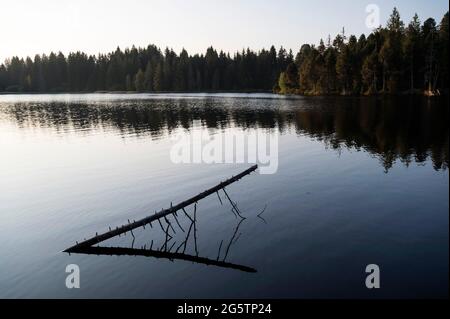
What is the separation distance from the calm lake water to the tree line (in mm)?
73079

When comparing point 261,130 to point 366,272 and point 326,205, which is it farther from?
point 366,272

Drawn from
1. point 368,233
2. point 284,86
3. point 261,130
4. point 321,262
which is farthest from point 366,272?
point 284,86

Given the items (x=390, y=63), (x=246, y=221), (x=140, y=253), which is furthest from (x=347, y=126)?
(x=390, y=63)

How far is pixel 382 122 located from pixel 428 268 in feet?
147

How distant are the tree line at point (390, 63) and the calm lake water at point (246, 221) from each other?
73.1m

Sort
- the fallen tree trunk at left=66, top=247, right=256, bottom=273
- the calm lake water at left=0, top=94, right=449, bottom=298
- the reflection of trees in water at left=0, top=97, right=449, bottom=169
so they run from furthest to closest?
the reflection of trees in water at left=0, top=97, right=449, bottom=169
the fallen tree trunk at left=66, top=247, right=256, bottom=273
the calm lake water at left=0, top=94, right=449, bottom=298

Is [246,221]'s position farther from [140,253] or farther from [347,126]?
[347,126]

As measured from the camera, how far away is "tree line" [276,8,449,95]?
102938 mm

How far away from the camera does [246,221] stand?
20.0 m

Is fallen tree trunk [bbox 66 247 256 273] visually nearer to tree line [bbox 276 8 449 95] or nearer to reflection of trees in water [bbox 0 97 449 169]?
reflection of trees in water [bbox 0 97 449 169]

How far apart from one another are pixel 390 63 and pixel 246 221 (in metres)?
102

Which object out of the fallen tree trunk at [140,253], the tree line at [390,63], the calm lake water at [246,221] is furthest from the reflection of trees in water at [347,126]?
the tree line at [390,63]

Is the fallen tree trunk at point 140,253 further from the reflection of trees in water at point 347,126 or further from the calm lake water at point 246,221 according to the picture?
the reflection of trees in water at point 347,126

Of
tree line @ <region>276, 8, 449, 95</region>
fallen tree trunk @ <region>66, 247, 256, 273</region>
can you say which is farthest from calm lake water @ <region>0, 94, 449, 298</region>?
tree line @ <region>276, 8, 449, 95</region>
